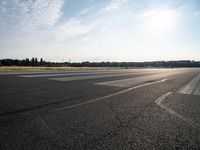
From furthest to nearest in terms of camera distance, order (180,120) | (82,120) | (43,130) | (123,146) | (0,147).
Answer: (180,120), (82,120), (43,130), (123,146), (0,147)

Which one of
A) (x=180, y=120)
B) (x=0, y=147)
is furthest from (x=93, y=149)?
(x=180, y=120)

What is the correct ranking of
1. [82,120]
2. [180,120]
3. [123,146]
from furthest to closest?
[180,120], [82,120], [123,146]

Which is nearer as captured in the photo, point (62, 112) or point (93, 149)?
point (93, 149)

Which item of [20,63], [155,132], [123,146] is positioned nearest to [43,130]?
[123,146]

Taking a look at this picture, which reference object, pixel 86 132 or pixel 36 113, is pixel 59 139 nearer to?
pixel 86 132

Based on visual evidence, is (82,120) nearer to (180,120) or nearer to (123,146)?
(123,146)

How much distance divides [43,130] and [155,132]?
2435 mm

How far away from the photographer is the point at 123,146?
3.50 meters

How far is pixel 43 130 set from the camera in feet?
13.5

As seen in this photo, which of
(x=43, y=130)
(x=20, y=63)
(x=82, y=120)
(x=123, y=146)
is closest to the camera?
(x=123, y=146)

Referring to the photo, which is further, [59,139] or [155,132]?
[155,132]

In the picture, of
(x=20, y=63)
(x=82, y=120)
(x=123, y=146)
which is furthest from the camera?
(x=20, y=63)

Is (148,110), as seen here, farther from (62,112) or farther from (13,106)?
(13,106)

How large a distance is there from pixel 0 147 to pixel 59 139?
0.99 metres
